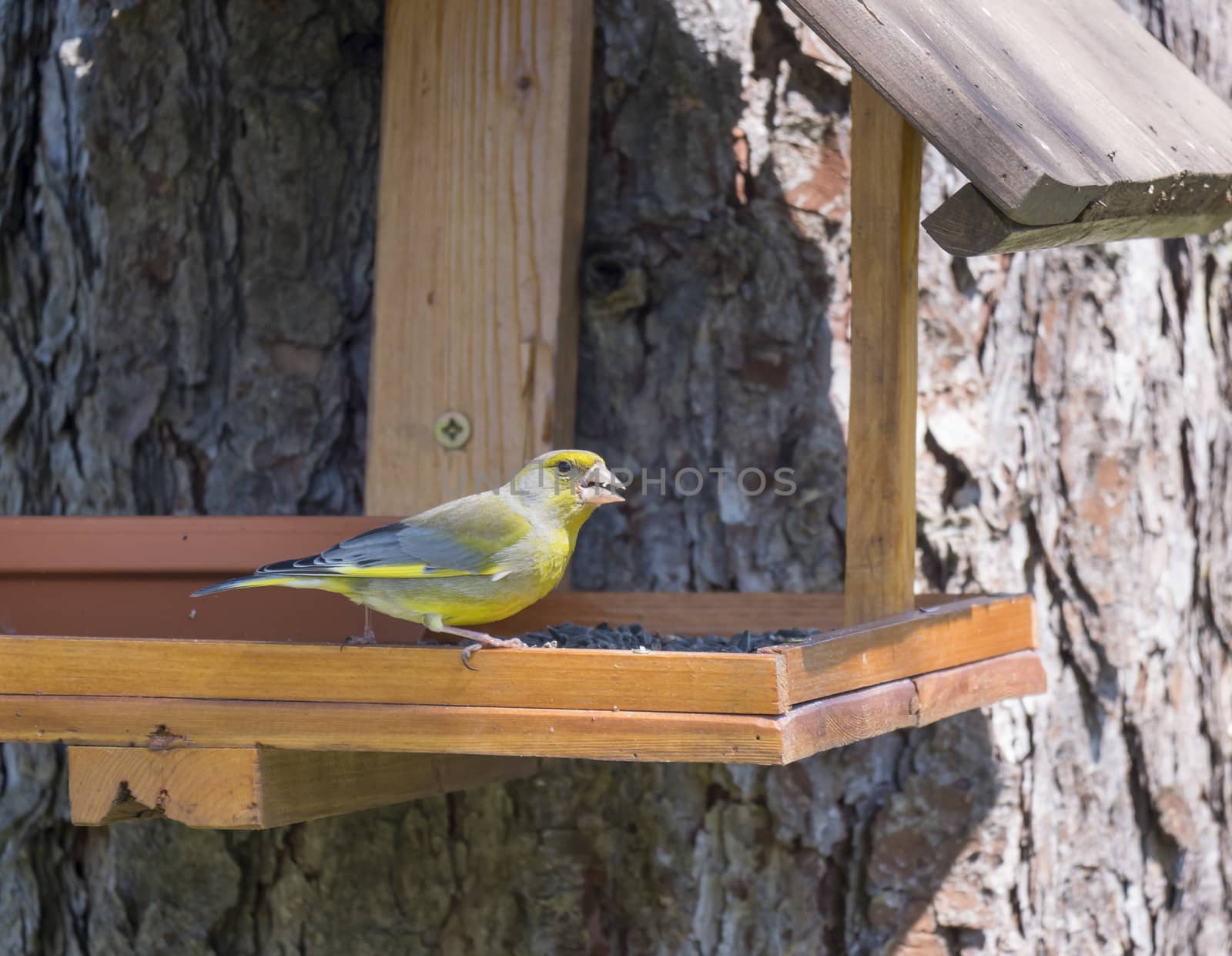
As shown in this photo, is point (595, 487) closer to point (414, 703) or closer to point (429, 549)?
point (429, 549)

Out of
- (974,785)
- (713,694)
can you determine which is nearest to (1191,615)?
(974,785)

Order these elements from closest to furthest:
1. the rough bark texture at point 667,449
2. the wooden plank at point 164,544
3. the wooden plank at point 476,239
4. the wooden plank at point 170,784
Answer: the wooden plank at point 170,784, the wooden plank at point 164,544, the wooden plank at point 476,239, the rough bark texture at point 667,449

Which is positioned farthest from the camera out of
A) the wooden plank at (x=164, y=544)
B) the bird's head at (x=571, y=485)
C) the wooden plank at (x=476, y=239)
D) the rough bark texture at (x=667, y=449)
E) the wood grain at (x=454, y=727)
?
the rough bark texture at (x=667, y=449)

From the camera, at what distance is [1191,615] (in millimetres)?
3891

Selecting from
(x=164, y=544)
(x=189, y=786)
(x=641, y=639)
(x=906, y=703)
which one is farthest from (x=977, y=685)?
(x=164, y=544)

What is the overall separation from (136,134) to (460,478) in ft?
4.31

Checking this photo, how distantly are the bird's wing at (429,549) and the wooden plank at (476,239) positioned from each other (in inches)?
21.2

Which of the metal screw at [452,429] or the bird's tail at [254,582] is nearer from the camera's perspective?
the bird's tail at [254,582]

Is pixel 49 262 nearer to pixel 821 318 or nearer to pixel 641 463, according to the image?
pixel 641 463

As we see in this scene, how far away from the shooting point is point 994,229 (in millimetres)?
2322

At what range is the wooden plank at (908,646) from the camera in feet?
7.75

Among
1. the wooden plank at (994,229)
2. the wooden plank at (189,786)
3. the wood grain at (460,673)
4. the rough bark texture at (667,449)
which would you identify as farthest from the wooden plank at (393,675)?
the rough bark texture at (667,449)

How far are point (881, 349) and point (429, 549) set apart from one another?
97cm

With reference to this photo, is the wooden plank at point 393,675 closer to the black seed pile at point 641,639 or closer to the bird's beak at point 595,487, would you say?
the black seed pile at point 641,639
